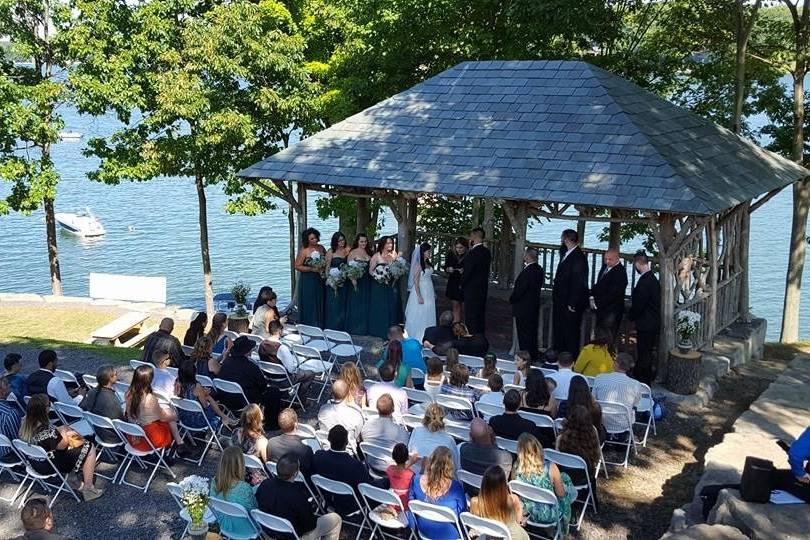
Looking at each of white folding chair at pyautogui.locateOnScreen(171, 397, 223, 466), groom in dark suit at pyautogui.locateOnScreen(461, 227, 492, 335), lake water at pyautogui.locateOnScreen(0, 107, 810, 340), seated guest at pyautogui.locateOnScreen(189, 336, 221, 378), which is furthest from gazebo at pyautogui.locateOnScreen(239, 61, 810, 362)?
lake water at pyautogui.locateOnScreen(0, 107, 810, 340)

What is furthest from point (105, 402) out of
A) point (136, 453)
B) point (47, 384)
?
point (47, 384)

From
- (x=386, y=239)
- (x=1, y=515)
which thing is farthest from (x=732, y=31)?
(x=1, y=515)

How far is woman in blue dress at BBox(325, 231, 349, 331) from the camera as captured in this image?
14414 millimetres

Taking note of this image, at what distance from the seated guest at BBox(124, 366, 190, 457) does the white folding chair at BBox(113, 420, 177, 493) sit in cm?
5

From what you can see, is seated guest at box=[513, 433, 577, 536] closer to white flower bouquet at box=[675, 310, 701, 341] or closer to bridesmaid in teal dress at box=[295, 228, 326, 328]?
white flower bouquet at box=[675, 310, 701, 341]

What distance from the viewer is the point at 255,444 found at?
8273mm

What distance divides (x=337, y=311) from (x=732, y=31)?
1261 centimetres

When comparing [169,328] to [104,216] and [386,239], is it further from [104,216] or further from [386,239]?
[104,216]

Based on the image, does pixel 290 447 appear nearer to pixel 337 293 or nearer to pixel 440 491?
pixel 440 491

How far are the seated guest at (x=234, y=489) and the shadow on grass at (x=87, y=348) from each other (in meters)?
7.42

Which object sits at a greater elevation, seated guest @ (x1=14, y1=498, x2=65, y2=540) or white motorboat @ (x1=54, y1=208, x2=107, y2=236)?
seated guest @ (x1=14, y1=498, x2=65, y2=540)

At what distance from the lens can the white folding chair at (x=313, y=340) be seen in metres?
12.3

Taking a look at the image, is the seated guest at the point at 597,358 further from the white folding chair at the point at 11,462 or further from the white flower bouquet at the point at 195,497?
the white folding chair at the point at 11,462

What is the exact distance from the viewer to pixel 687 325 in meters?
12.1
